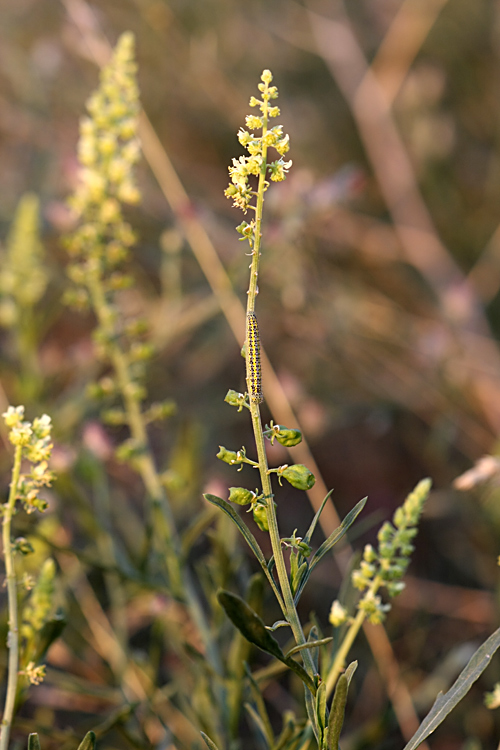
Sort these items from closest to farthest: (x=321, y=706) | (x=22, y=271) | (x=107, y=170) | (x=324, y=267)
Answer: (x=321, y=706) → (x=107, y=170) → (x=22, y=271) → (x=324, y=267)

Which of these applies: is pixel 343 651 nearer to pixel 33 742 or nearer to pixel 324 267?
pixel 33 742

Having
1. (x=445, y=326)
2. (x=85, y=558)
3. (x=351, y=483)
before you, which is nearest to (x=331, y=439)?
(x=351, y=483)

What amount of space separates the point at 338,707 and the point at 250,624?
0.57 feet

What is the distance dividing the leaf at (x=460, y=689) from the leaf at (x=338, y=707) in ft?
0.33

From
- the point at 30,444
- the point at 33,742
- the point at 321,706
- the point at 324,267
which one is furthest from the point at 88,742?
the point at 324,267

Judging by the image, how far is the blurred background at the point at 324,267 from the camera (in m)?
2.35

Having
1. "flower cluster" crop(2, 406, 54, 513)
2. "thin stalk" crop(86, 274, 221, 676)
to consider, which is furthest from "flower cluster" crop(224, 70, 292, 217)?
"thin stalk" crop(86, 274, 221, 676)

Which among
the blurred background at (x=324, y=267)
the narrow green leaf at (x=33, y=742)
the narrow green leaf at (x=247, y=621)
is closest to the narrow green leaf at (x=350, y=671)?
the narrow green leaf at (x=247, y=621)

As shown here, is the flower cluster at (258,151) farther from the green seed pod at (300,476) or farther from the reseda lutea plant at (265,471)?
the green seed pod at (300,476)

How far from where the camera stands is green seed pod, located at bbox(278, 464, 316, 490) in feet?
2.91

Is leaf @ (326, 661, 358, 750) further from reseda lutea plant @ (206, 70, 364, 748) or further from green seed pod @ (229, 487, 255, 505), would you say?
green seed pod @ (229, 487, 255, 505)

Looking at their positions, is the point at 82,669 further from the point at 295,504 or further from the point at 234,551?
the point at 295,504

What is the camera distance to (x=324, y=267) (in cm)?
373

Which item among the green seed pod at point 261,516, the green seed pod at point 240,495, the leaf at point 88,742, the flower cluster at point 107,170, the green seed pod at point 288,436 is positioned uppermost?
the flower cluster at point 107,170
